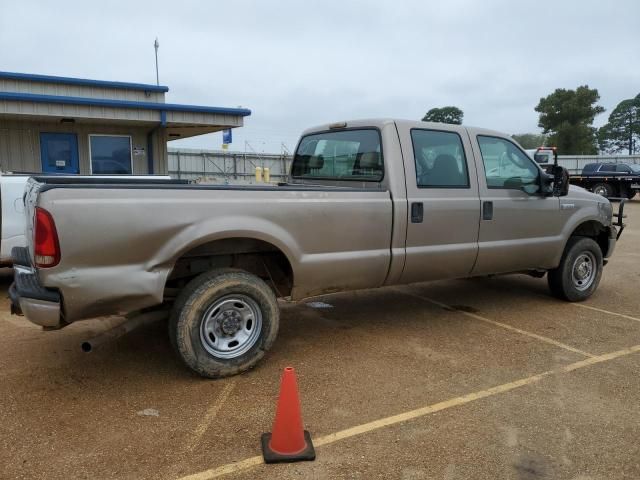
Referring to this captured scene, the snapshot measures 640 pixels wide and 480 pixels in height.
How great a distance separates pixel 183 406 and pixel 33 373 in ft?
4.50

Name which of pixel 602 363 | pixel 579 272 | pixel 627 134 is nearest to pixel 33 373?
pixel 602 363

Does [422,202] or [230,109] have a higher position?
A: [230,109]

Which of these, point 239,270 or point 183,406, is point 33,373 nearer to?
point 183,406

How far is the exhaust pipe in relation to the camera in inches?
142

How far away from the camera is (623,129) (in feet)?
257

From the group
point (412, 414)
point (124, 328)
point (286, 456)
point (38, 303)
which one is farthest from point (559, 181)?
point (38, 303)

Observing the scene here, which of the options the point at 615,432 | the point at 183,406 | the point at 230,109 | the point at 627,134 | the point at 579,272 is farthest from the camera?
the point at 627,134

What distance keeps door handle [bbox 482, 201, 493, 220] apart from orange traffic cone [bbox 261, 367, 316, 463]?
304 centimetres

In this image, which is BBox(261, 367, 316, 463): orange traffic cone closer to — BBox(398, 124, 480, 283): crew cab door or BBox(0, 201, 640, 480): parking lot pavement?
BBox(0, 201, 640, 480): parking lot pavement

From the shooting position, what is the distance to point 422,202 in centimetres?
475

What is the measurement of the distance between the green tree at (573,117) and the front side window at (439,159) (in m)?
56.1

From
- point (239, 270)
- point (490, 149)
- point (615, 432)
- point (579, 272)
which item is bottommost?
point (615, 432)

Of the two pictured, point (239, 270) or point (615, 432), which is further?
point (239, 270)

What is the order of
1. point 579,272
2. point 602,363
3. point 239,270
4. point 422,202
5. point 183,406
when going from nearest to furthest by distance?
point 183,406, point 239,270, point 602,363, point 422,202, point 579,272
